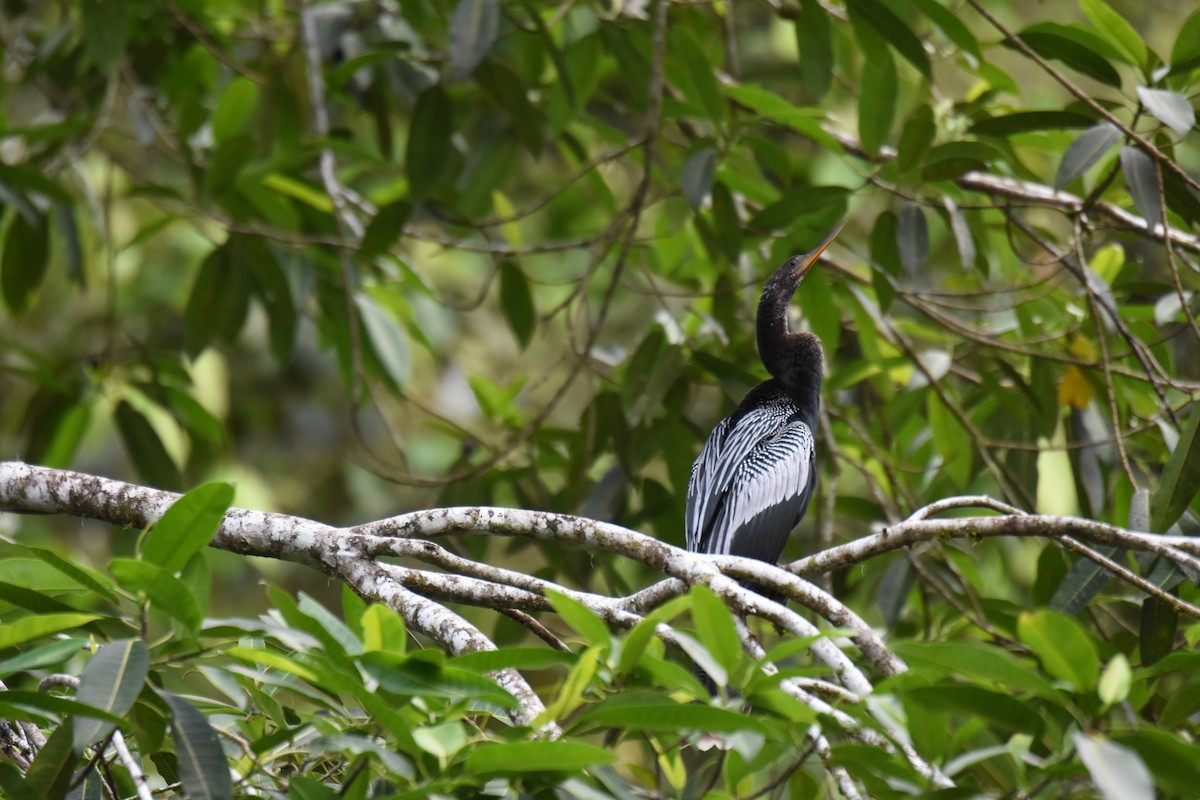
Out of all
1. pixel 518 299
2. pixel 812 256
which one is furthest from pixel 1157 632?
pixel 518 299

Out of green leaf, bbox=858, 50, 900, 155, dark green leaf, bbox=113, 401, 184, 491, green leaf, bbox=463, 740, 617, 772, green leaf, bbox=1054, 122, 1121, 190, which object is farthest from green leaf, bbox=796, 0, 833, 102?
green leaf, bbox=463, 740, 617, 772

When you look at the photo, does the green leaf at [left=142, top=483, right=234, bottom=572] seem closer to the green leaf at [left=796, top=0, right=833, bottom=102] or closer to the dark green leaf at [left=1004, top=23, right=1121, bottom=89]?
the dark green leaf at [left=1004, top=23, right=1121, bottom=89]

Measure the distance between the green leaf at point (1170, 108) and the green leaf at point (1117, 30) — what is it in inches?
9.4

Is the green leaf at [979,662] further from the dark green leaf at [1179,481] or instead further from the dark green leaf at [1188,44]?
the dark green leaf at [1188,44]

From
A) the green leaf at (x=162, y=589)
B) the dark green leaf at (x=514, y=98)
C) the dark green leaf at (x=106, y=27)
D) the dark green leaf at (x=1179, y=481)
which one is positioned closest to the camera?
the green leaf at (x=162, y=589)

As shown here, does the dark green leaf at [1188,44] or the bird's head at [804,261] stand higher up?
the dark green leaf at [1188,44]

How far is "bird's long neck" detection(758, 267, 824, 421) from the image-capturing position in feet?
12.7

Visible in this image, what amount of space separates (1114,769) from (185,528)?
1.17 metres

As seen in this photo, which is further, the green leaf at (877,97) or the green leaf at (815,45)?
the green leaf at (815,45)

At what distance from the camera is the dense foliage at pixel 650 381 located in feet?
4.83

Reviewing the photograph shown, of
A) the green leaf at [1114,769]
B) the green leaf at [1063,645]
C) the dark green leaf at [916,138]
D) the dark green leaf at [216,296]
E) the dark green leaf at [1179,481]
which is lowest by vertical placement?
the dark green leaf at [216,296]

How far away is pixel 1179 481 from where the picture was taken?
2451 millimetres

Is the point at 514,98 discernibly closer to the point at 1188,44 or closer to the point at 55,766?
the point at 1188,44

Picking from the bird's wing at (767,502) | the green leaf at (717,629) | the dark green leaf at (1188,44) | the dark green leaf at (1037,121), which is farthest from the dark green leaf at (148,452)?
the dark green leaf at (1188,44)
